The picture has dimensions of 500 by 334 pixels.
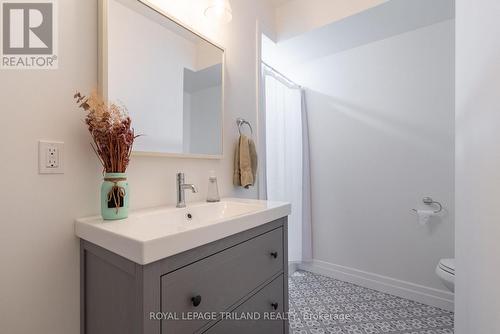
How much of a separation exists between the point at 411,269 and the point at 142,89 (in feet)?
8.06

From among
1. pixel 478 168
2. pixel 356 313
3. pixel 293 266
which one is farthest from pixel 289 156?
pixel 478 168

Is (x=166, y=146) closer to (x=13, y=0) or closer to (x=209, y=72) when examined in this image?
(x=209, y=72)

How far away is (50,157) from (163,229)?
0.46m

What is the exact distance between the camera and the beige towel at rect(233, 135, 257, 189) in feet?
5.24

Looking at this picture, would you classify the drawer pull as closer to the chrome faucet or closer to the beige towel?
the chrome faucet

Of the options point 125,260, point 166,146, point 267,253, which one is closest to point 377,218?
point 267,253

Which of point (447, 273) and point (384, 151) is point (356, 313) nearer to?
point (447, 273)

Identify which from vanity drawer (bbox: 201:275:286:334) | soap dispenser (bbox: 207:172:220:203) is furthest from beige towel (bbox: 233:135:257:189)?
vanity drawer (bbox: 201:275:286:334)

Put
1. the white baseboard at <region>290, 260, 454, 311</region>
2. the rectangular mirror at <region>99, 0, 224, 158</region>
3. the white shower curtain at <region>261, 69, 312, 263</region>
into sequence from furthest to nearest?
the white shower curtain at <region>261, 69, 312, 263</region>, the white baseboard at <region>290, 260, 454, 311</region>, the rectangular mirror at <region>99, 0, 224, 158</region>

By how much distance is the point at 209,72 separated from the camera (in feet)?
4.70

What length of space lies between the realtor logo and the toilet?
7.68ft

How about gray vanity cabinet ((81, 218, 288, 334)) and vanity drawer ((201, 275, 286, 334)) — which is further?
vanity drawer ((201, 275, 286, 334))

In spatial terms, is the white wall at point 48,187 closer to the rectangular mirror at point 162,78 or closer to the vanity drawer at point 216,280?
the rectangular mirror at point 162,78

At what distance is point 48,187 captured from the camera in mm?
807
